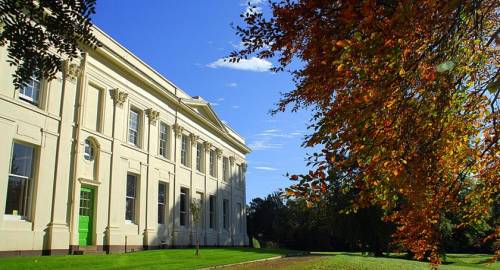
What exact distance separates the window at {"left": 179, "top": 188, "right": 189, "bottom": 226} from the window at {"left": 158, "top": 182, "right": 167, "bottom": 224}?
261 centimetres

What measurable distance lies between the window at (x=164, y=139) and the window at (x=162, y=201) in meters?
2.00

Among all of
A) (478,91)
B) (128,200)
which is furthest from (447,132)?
(128,200)

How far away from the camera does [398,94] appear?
16.8 ft

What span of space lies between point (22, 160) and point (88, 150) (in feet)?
14.8

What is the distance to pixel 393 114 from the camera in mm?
5309

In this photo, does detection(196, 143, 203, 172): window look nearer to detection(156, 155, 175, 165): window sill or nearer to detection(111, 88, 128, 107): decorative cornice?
detection(156, 155, 175, 165): window sill

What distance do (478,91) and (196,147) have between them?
98.3ft

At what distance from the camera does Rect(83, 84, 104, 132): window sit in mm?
21859

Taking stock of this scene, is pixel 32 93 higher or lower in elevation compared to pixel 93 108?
lower

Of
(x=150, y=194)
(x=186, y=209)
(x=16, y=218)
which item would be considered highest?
(x=150, y=194)

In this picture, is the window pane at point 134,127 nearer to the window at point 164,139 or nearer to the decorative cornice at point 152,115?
the decorative cornice at point 152,115

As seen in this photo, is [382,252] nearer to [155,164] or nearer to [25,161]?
[155,164]

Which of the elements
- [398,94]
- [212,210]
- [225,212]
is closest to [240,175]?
[225,212]

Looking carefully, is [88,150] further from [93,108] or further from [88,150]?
[93,108]
